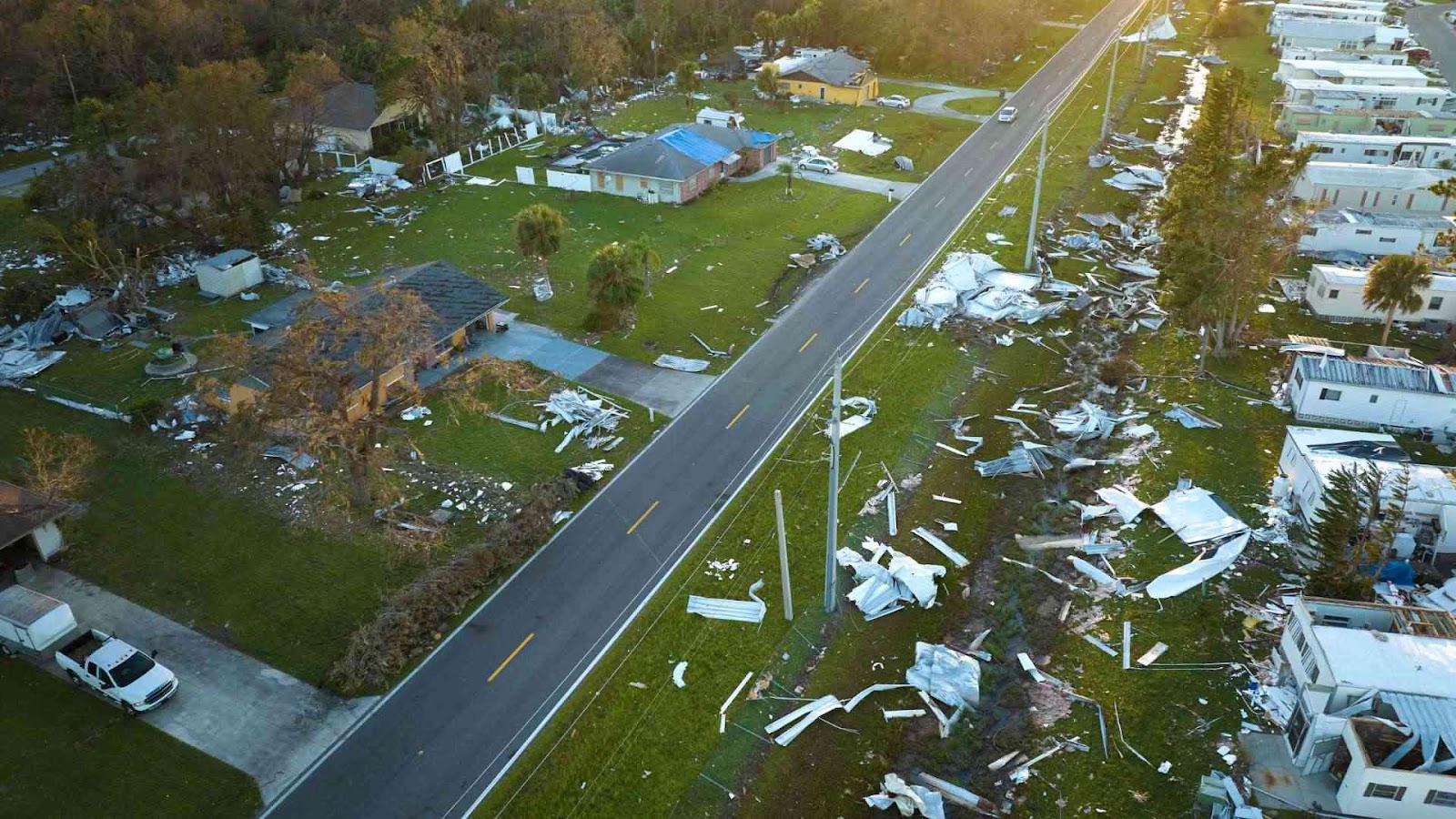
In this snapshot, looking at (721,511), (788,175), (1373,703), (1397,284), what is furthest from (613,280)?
(1397,284)

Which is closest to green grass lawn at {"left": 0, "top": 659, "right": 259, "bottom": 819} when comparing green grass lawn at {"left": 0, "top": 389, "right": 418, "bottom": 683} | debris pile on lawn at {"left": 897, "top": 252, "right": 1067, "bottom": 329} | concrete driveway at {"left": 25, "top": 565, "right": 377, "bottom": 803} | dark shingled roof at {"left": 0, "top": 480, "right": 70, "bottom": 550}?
concrete driveway at {"left": 25, "top": 565, "right": 377, "bottom": 803}

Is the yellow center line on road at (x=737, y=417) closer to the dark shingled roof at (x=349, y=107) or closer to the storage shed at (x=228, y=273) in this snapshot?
the storage shed at (x=228, y=273)

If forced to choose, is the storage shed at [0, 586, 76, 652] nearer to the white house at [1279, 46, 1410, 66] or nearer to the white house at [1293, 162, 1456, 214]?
the white house at [1293, 162, 1456, 214]

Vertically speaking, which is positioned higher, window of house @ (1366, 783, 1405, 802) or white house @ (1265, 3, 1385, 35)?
white house @ (1265, 3, 1385, 35)

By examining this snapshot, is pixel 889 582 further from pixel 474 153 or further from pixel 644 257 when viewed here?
pixel 474 153

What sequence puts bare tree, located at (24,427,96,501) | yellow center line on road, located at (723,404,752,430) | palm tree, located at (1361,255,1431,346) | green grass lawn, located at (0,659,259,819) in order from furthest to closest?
palm tree, located at (1361,255,1431,346) → yellow center line on road, located at (723,404,752,430) → bare tree, located at (24,427,96,501) → green grass lawn, located at (0,659,259,819)

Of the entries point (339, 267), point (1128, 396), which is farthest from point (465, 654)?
point (339, 267)

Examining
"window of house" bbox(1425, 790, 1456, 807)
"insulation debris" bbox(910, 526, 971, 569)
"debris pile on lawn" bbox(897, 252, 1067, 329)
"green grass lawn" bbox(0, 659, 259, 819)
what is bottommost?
"green grass lawn" bbox(0, 659, 259, 819)
